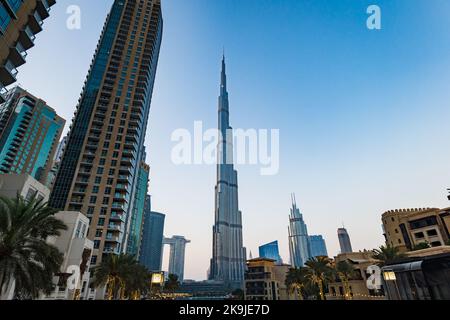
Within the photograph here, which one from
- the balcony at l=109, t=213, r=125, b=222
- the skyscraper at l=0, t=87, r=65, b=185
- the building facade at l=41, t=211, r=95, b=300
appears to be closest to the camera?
the building facade at l=41, t=211, r=95, b=300

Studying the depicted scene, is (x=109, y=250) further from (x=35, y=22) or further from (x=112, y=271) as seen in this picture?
(x=35, y=22)

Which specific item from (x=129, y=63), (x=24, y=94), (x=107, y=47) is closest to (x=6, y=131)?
(x=24, y=94)

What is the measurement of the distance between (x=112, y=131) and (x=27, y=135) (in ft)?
319

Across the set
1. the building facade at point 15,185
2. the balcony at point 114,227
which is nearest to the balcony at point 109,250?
the balcony at point 114,227

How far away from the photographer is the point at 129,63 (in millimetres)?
96000

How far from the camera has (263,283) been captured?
100m

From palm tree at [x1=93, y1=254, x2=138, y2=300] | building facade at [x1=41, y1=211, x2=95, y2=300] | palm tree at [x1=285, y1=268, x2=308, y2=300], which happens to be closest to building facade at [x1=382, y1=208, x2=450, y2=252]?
palm tree at [x1=285, y1=268, x2=308, y2=300]

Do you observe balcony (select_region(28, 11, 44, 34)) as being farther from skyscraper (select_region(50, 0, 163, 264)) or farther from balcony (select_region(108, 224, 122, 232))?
balcony (select_region(108, 224, 122, 232))

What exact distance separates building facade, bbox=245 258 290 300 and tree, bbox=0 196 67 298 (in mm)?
93511

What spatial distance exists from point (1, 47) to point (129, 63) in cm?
7176

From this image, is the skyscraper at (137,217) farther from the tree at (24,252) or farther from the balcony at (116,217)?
the tree at (24,252)

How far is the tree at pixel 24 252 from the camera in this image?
58.8ft

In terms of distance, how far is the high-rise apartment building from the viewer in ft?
94.9
